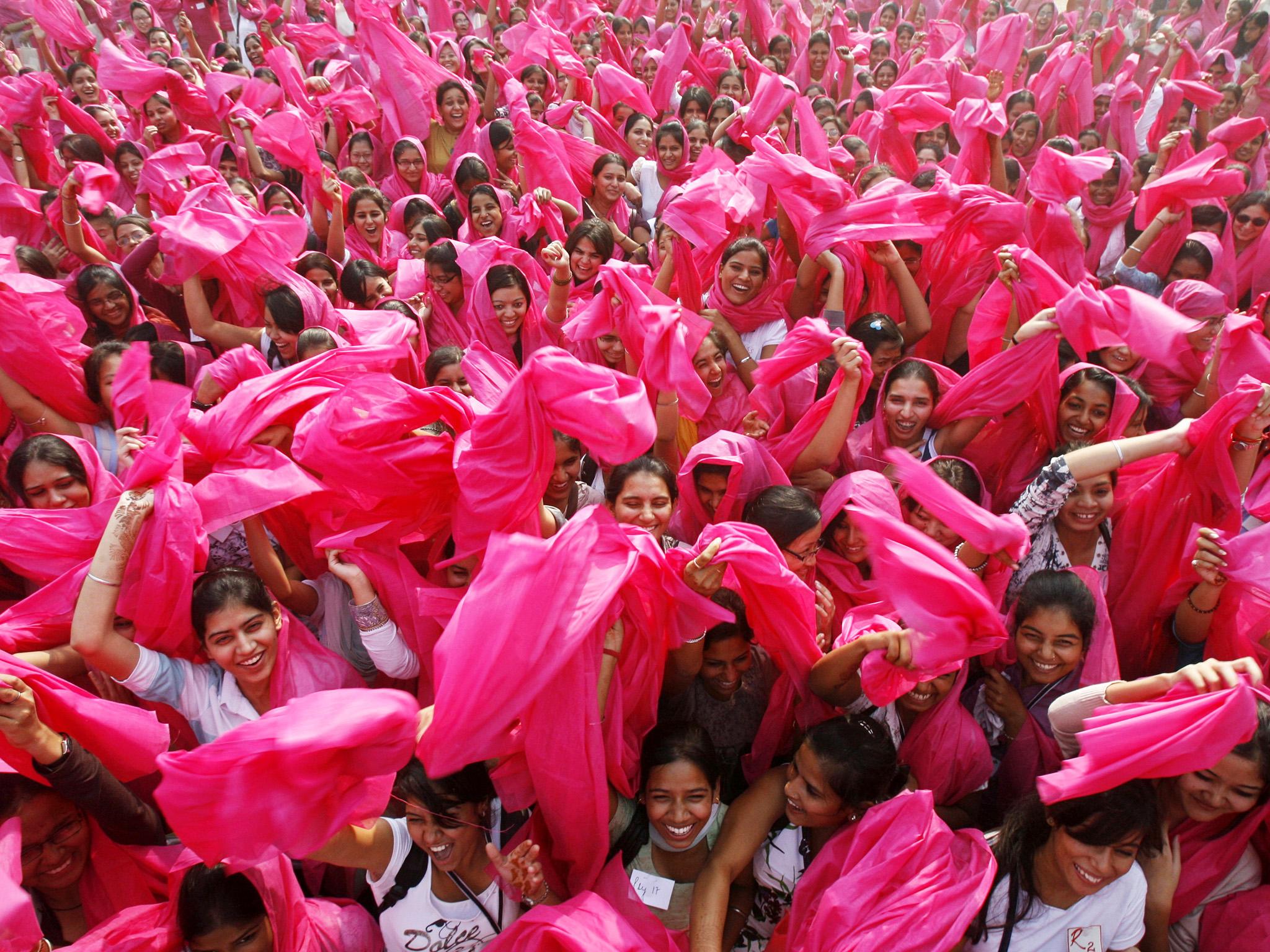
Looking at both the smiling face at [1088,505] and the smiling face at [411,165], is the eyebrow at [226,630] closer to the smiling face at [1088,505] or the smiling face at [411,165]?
the smiling face at [1088,505]

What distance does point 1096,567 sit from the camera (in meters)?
2.88

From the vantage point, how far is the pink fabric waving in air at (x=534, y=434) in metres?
2.18

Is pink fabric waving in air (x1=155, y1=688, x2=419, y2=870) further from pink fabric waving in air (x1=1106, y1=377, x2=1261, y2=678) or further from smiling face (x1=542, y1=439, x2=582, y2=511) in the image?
pink fabric waving in air (x1=1106, y1=377, x2=1261, y2=678)

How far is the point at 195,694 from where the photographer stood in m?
2.32

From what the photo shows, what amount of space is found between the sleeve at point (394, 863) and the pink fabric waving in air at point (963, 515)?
5.18 ft

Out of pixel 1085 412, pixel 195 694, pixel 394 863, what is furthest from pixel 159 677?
pixel 1085 412

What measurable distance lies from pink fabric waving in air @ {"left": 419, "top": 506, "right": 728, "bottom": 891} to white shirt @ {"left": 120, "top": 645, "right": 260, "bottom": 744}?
80 cm

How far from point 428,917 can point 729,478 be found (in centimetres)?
164

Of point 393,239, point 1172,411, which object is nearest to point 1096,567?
point 1172,411

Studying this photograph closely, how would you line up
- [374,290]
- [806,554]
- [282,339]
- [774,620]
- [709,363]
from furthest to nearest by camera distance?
1. [374,290]
2. [282,339]
3. [709,363]
4. [806,554]
5. [774,620]

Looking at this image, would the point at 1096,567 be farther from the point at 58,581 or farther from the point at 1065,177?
the point at 58,581

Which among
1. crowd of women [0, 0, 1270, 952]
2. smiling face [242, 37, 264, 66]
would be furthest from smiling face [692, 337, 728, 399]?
smiling face [242, 37, 264, 66]

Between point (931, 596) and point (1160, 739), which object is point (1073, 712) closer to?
point (1160, 739)

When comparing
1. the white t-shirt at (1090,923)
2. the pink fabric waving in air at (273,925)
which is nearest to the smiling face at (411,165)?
the pink fabric waving in air at (273,925)
